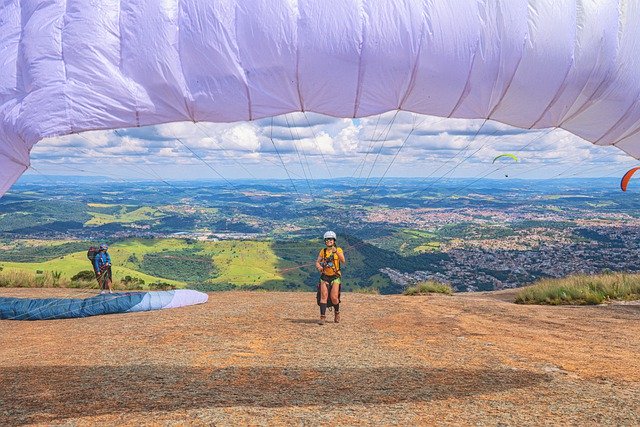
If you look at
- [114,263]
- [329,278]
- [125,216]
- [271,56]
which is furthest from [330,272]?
[125,216]

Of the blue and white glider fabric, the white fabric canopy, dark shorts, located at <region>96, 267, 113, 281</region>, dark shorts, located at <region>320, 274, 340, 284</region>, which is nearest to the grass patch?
the blue and white glider fabric

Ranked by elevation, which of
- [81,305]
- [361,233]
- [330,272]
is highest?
[330,272]

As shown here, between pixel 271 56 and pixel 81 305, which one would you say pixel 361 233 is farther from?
pixel 271 56

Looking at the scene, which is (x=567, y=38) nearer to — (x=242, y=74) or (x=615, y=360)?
(x=242, y=74)

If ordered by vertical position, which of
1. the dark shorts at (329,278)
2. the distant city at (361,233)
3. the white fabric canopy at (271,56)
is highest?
the white fabric canopy at (271,56)

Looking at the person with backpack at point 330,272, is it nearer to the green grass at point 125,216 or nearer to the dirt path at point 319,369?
the dirt path at point 319,369

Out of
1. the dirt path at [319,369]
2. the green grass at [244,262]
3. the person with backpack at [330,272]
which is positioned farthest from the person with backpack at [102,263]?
the green grass at [244,262]
